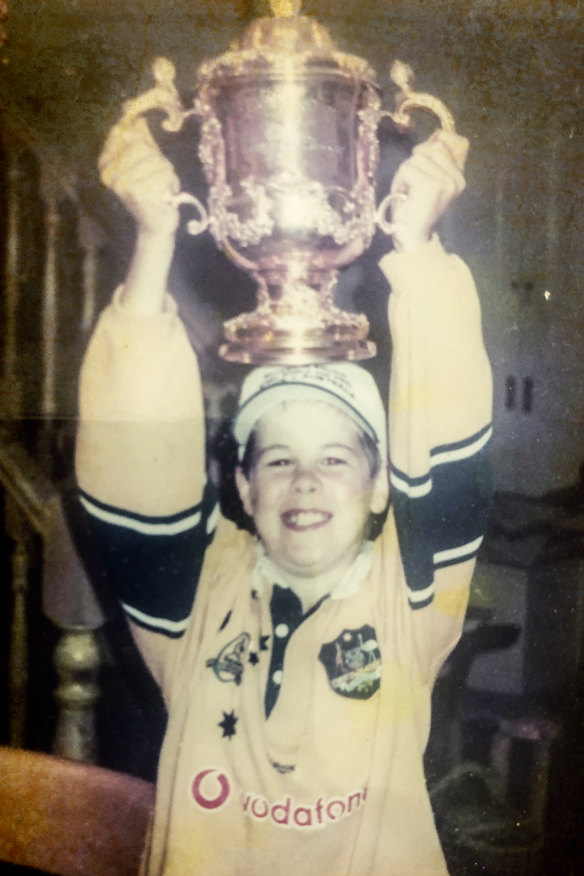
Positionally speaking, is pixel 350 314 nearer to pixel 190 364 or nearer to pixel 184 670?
pixel 190 364

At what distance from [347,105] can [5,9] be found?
61 centimetres

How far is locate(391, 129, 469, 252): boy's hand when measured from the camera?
1198 millimetres

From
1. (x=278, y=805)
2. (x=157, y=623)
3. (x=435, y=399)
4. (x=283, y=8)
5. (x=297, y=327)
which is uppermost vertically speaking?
(x=283, y=8)

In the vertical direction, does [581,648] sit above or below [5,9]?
below

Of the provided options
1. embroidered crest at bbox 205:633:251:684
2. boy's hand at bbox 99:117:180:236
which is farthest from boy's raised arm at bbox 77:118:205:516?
embroidered crest at bbox 205:633:251:684

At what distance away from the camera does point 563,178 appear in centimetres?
126

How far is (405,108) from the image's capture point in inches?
47.6

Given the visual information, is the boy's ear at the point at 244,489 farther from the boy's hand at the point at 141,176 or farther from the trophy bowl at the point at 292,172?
the boy's hand at the point at 141,176

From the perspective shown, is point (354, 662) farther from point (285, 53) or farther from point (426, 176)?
point (285, 53)

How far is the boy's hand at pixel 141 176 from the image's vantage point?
119 centimetres

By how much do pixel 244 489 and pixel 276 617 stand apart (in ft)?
0.72

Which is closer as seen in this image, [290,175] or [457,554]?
[290,175]

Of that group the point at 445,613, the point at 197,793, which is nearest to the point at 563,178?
the point at 445,613

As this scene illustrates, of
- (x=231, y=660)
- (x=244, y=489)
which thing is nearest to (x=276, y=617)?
(x=231, y=660)
